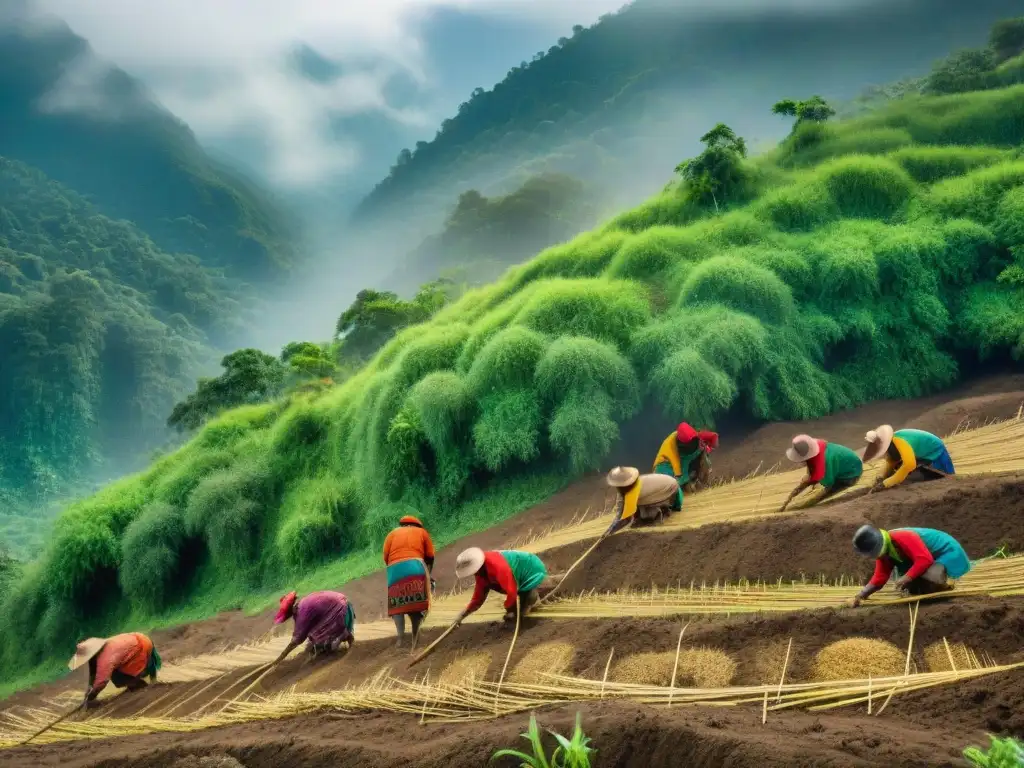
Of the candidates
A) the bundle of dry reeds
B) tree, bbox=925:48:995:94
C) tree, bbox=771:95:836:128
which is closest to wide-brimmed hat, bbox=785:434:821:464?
the bundle of dry reeds

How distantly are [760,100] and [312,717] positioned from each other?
4710cm

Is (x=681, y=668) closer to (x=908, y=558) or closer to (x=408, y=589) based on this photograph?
(x=908, y=558)

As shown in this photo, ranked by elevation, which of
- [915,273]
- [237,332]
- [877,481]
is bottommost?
[877,481]

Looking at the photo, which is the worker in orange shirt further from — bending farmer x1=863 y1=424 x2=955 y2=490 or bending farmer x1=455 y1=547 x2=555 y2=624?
bending farmer x1=863 y1=424 x2=955 y2=490

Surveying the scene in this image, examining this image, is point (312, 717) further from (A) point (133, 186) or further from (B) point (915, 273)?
(A) point (133, 186)

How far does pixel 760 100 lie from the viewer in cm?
4497

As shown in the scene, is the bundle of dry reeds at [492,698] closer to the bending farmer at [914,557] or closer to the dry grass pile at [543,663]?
the dry grass pile at [543,663]

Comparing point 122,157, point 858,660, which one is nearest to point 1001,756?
point 858,660

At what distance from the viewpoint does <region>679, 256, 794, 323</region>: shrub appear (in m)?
10.3

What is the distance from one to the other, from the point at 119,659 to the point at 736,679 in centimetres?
548

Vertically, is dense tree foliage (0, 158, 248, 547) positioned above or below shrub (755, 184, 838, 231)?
above

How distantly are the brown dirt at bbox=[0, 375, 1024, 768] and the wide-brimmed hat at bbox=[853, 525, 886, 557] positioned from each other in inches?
11.2

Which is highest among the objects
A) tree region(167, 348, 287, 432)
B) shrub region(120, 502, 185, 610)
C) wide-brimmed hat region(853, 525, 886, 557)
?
tree region(167, 348, 287, 432)

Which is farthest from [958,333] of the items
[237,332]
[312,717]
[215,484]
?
[237,332]
